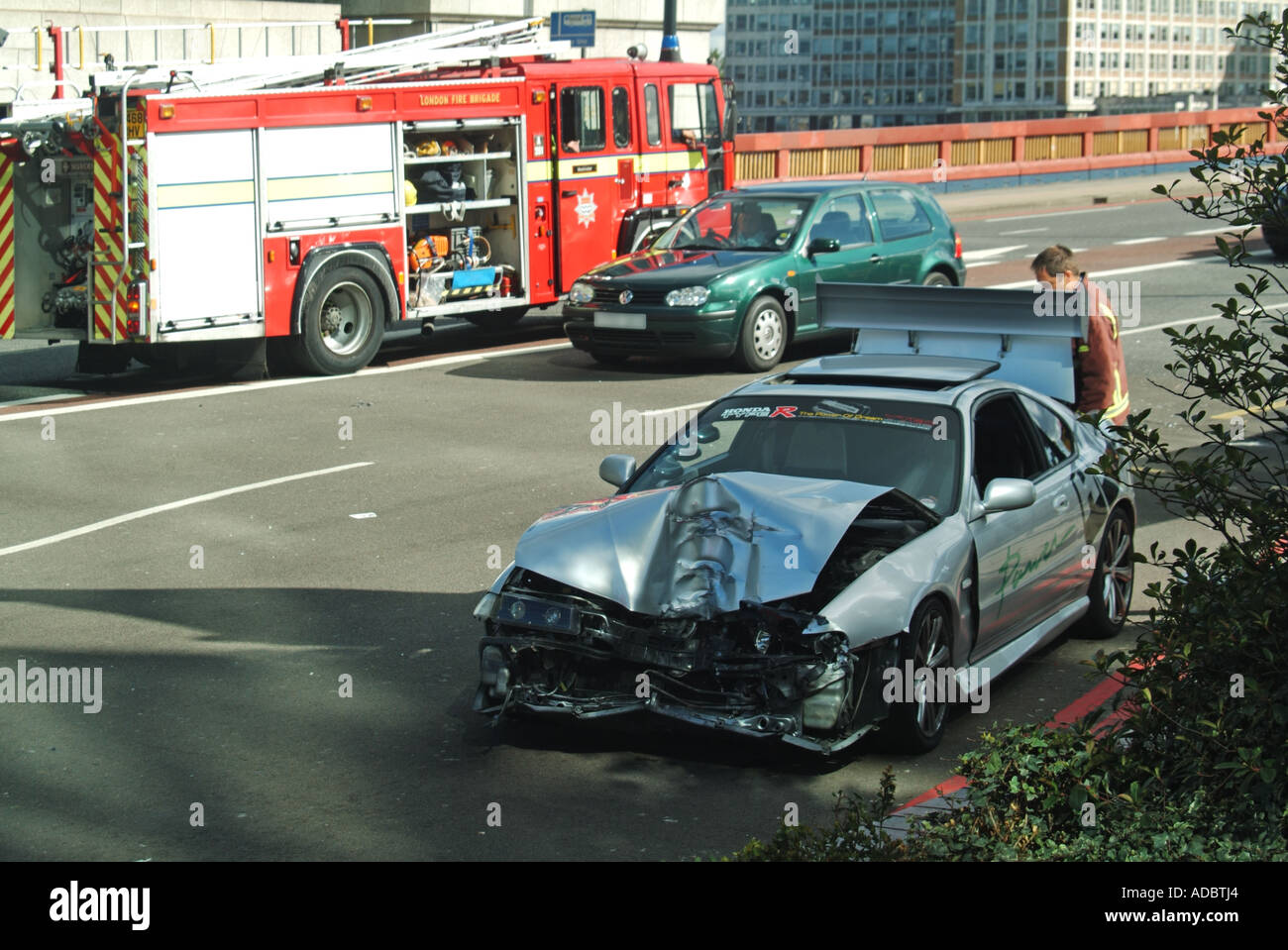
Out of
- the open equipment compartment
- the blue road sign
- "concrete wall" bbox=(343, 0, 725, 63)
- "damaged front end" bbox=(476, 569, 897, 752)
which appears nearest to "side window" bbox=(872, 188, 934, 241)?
the open equipment compartment

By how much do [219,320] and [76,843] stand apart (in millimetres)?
→ 10944

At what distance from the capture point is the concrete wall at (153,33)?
28531 millimetres

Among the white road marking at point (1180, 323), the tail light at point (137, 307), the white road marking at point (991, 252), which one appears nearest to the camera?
the tail light at point (137, 307)

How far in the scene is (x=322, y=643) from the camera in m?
8.34

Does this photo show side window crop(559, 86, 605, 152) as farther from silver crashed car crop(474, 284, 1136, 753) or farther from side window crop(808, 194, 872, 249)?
silver crashed car crop(474, 284, 1136, 753)

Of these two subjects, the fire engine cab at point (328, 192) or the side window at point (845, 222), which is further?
the side window at point (845, 222)

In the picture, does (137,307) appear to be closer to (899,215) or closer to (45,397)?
(45,397)

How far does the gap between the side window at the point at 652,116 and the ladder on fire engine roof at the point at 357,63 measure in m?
1.25

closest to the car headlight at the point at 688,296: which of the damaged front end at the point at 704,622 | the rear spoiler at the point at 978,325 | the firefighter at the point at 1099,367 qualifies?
the rear spoiler at the point at 978,325

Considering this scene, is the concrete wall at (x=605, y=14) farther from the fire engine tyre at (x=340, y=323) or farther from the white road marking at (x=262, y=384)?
the fire engine tyre at (x=340, y=323)

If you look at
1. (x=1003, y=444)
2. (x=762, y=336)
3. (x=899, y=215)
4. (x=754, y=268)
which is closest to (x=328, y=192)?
(x=754, y=268)

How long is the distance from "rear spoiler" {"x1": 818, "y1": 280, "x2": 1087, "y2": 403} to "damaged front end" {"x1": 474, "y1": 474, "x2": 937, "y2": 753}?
326 centimetres

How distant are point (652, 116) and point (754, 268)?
4.89m

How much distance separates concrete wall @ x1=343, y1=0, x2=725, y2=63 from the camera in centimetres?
3697
